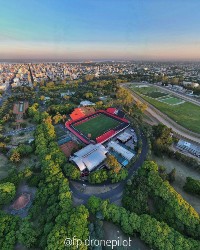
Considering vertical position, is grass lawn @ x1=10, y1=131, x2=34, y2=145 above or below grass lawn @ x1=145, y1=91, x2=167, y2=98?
below

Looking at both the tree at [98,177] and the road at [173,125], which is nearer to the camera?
the tree at [98,177]

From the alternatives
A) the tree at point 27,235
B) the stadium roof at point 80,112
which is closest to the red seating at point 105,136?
the stadium roof at point 80,112

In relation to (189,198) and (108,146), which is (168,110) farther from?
(189,198)

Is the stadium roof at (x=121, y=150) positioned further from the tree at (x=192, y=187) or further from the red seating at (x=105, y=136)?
the tree at (x=192, y=187)

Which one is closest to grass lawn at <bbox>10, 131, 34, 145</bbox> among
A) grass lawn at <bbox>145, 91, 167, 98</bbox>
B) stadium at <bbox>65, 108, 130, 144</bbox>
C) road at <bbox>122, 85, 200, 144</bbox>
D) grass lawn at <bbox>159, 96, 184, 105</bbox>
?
stadium at <bbox>65, 108, 130, 144</bbox>

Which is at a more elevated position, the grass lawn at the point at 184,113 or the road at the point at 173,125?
the grass lawn at the point at 184,113

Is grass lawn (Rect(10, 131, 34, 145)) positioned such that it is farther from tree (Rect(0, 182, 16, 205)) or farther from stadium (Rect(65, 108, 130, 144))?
tree (Rect(0, 182, 16, 205))

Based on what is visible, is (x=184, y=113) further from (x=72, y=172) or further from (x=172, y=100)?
(x=72, y=172)
